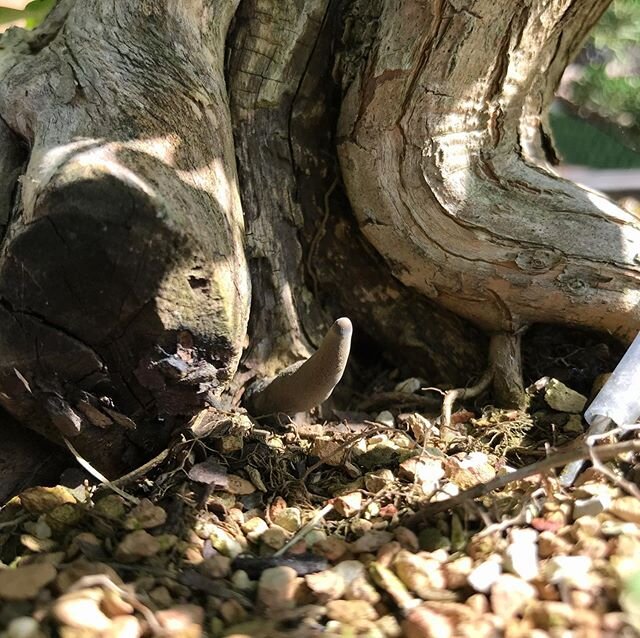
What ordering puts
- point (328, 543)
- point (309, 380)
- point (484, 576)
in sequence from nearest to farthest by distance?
point (484, 576)
point (328, 543)
point (309, 380)

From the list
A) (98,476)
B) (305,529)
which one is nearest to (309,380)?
(305,529)

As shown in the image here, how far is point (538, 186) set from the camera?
1.56 m

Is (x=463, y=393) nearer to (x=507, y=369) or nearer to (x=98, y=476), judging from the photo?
(x=507, y=369)

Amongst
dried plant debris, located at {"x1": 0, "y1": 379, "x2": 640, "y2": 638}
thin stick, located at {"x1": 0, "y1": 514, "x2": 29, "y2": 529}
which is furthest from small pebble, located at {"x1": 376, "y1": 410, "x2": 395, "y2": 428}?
thin stick, located at {"x1": 0, "y1": 514, "x2": 29, "y2": 529}

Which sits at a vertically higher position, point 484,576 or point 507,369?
point 507,369

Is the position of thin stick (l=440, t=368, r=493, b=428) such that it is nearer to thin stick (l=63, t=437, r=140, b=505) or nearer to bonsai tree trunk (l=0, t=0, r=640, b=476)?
bonsai tree trunk (l=0, t=0, r=640, b=476)

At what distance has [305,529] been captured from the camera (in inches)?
45.0

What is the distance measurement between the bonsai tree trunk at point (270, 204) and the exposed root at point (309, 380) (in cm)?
9

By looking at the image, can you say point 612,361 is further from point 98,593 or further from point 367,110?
point 98,593

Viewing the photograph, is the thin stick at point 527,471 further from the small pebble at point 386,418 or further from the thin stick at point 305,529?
the small pebble at point 386,418

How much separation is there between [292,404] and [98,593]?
0.58 meters

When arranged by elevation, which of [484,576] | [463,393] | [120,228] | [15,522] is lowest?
[15,522]

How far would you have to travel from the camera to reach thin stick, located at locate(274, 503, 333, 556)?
1095 mm

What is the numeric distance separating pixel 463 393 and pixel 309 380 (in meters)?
0.43
